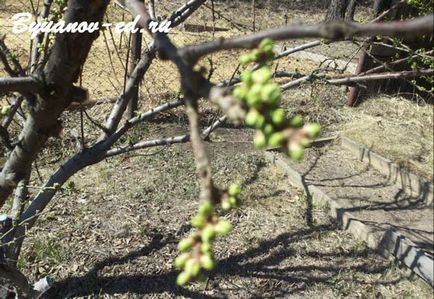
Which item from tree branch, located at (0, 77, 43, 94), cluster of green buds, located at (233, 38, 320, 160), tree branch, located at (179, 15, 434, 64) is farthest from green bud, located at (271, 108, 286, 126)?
tree branch, located at (0, 77, 43, 94)

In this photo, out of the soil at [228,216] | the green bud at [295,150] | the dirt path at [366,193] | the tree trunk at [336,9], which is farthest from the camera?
the tree trunk at [336,9]

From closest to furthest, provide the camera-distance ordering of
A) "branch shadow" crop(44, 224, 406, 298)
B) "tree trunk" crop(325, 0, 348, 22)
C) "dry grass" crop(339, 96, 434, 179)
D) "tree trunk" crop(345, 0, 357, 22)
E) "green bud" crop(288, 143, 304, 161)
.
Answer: "green bud" crop(288, 143, 304, 161), "branch shadow" crop(44, 224, 406, 298), "dry grass" crop(339, 96, 434, 179), "tree trunk" crop(345, 0, 357, 22), "tree trunk" crop(325, 0, 348, 22)

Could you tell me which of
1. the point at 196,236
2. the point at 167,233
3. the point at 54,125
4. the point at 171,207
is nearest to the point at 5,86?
the point at 54,125

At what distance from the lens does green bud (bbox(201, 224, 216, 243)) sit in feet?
2.17

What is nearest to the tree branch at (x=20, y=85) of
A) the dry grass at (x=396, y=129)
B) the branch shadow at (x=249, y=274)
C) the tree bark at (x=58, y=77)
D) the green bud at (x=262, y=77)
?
the tree bark at (x=58, y=77)

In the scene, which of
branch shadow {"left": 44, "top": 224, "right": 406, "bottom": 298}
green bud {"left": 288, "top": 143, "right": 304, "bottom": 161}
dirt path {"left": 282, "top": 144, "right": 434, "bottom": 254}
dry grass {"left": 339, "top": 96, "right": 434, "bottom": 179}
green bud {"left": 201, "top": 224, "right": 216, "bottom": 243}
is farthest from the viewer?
dry grass {"left": 339, "top": 96, "right": 434, "bottom": 179}

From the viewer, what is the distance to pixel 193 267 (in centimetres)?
68

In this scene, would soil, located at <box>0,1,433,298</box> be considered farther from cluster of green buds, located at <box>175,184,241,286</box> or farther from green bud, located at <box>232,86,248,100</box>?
green bud, located at <box>232,86,248,100</box>

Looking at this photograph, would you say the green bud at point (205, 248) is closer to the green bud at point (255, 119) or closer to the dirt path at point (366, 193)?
the green bud at point (255, 119)

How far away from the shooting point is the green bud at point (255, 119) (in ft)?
1.87

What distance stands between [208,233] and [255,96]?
200mm

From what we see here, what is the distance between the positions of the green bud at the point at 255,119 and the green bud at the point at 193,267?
0.22 meters

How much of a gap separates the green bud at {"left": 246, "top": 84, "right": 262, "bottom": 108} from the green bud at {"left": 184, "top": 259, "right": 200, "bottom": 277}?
236 mm

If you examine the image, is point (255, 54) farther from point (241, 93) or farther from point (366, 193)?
point (366, 193)
